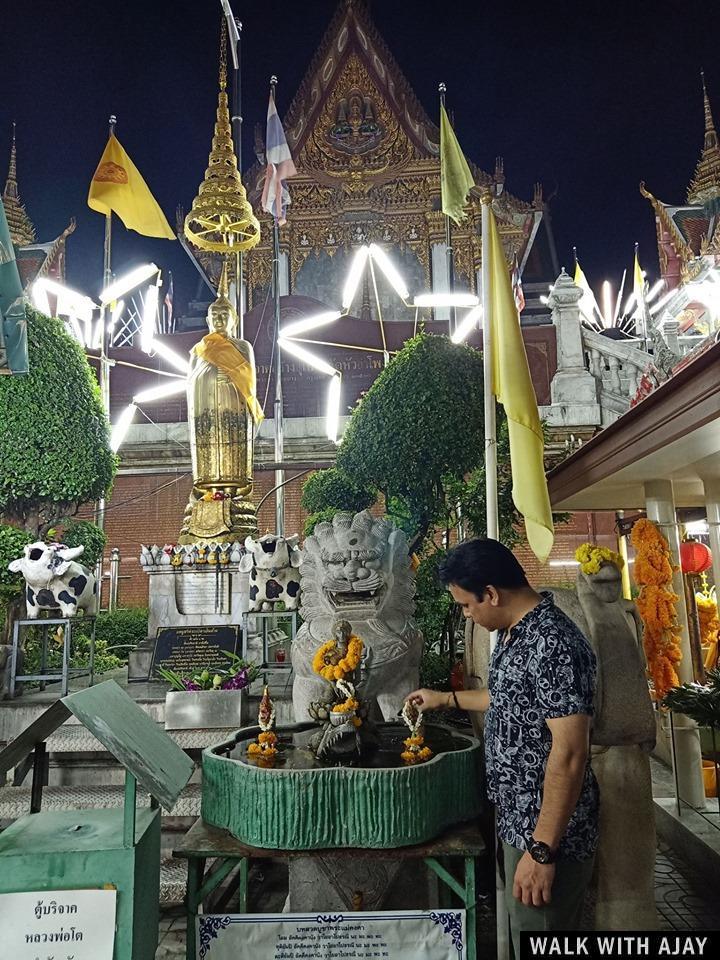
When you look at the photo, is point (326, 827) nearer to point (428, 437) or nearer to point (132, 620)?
point (428, 437)

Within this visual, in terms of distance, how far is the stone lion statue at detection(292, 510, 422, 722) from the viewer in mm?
4160

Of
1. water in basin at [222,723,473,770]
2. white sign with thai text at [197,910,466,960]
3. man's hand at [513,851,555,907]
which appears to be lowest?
white sign with thai text at [197,910,466,960]

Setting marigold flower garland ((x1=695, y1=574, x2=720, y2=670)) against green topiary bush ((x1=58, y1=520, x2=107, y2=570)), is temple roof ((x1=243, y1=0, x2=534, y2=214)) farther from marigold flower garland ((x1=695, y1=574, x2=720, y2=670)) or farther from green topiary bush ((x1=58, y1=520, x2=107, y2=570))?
green topiary bush ((x1=58, y1=520, x2=107, y2=570))

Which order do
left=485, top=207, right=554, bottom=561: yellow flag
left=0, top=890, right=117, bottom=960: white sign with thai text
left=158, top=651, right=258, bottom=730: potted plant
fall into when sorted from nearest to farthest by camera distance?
left=0, top=890, right=117, bottom=960: white sign with thai text
left=485, top=207, right=554, bottom=561: yellow flag
left=158, top=651, right=258, bottom=730: potted plant

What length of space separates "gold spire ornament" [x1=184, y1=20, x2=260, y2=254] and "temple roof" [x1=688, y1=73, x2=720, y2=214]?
1470 cm

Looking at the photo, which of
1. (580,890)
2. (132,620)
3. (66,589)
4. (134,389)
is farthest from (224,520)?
(134,389)

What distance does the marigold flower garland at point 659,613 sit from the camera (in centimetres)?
628

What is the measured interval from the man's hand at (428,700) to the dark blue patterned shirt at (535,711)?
1.71ft

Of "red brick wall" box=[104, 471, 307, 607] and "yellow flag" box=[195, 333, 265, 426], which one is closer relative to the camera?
"yellow flag" box=[195, 333, 265, 426]

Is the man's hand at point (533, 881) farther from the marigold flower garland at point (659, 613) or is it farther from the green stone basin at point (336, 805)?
the marigold flower garland at point (659, 613)

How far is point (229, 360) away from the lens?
912cm

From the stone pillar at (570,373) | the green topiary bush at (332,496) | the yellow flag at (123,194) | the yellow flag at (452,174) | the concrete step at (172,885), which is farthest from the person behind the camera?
the stone pillar at (570,373)

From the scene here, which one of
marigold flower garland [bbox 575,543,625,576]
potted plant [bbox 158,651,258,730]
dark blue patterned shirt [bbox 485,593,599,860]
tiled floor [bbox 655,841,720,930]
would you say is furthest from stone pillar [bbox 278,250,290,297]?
dark blue patterned shirt [bbox 485,593,599,860]

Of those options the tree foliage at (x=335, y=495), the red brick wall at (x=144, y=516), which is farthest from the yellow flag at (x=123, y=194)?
the red brick wall at (x=144, y=516)
